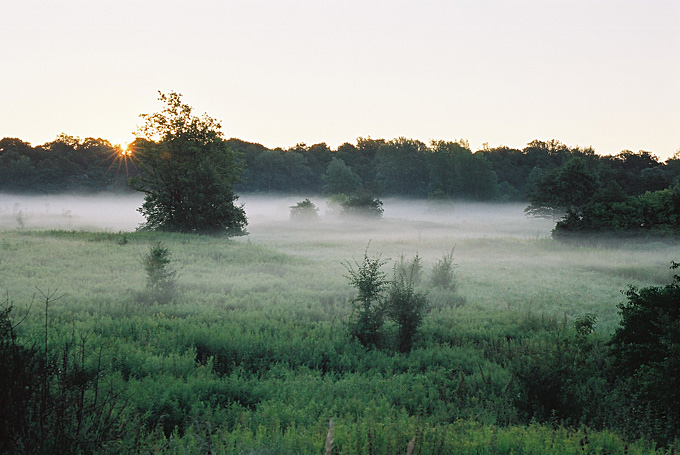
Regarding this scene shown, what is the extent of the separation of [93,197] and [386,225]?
53.2 meters

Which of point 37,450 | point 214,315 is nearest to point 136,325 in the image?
point 214,315

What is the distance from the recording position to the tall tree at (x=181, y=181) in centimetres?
3388

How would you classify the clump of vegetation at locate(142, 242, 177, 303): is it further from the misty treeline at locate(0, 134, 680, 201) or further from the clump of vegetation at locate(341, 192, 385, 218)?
the misty treeline at locate(0, 134, 680, 201)

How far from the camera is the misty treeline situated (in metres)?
79.8

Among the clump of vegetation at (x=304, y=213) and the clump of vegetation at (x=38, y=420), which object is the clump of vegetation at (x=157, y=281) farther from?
the clump of vegetation at (x=304, y=213)

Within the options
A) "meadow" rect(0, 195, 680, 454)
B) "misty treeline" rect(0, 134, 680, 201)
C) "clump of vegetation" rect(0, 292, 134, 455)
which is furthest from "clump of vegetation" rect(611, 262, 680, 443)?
"misty treeline" rect(0, 134, 680, 201)

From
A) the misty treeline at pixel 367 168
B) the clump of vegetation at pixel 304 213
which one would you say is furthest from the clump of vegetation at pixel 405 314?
the misty treeline at pixel 367 168

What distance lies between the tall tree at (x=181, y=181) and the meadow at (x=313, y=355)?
9402 mm

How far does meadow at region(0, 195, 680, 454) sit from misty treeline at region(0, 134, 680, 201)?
51.6 metres

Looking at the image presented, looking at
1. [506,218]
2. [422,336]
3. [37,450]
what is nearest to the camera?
[37,450]

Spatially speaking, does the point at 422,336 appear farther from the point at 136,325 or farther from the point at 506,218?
the point at 506,218

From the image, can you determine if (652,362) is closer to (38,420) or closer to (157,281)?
(38,420)

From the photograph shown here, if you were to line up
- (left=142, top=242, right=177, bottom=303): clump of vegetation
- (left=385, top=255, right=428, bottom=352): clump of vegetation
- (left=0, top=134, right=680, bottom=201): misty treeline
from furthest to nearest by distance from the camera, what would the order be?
(left=0, top=134, right=680, bottom=201): misty treeline → (left=142, top=242, right=177, bottom=303): clump of vegetation → (left=385, top=255, right=428, bottom=352): clump of vegetation

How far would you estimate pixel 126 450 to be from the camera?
4.22 meters
